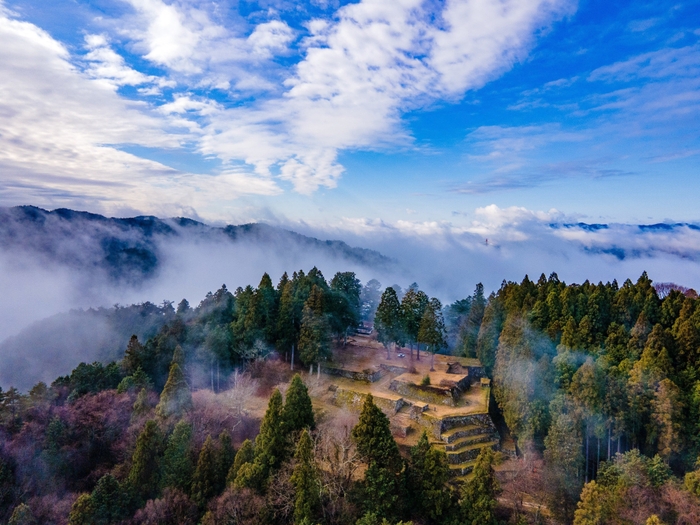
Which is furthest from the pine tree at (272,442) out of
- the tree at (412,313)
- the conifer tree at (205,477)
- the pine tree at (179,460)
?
the tree at (412,313)

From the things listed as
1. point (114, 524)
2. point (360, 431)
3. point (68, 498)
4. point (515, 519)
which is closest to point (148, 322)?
point (68, 498)

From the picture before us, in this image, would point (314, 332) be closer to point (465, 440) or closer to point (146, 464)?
point (465, 440)

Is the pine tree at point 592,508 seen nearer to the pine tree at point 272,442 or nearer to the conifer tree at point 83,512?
the pine tree at point 272,442

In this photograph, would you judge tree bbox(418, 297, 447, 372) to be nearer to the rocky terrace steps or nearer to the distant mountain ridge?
the rocky terrace steps

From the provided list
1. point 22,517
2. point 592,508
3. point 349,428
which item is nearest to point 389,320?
point 349,428

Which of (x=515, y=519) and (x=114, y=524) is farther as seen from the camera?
(x=515, y=519)

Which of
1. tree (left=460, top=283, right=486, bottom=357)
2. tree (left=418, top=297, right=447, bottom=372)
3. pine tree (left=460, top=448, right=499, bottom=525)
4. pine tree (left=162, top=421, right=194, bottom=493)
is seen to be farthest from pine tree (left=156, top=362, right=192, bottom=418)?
tree (left=460, top=283, right=486, bottom=357)

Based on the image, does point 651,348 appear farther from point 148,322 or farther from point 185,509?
point 148,322
